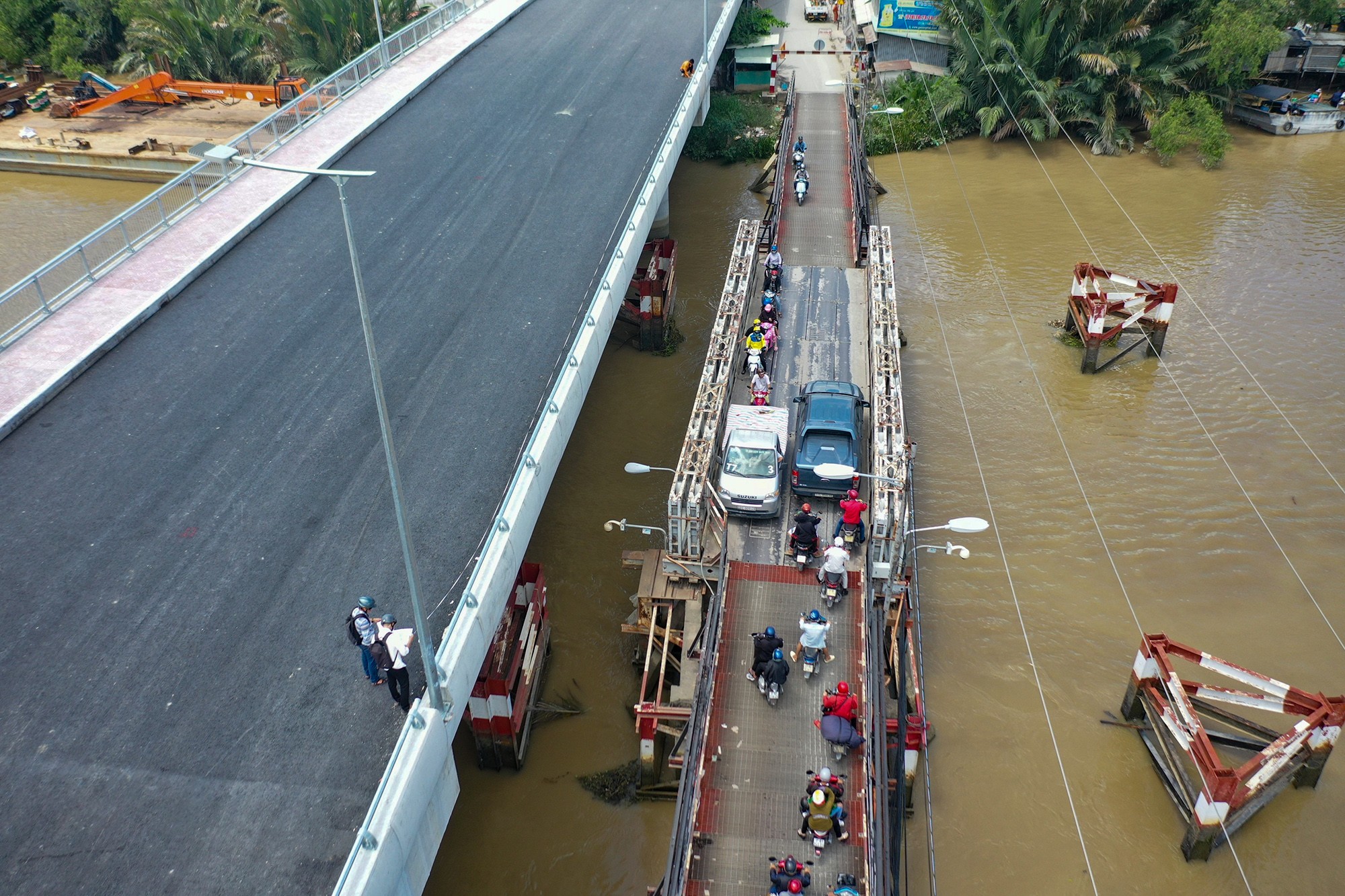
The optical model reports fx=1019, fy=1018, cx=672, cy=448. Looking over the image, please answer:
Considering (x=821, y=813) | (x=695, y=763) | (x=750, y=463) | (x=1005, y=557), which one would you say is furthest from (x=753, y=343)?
(x=821, y=813)

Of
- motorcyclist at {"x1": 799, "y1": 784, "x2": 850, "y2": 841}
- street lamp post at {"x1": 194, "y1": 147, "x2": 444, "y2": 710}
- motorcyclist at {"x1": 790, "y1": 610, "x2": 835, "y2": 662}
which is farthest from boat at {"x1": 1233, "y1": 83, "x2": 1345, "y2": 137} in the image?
street lamp post at {"x1": 194, "y1": 147, "x2": 444, "y2": 710}

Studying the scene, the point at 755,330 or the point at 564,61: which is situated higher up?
the point at 564,61

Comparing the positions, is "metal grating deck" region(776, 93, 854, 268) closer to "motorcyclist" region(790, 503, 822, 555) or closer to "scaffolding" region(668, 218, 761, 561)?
"scaffolding" region(668, 218, 761, 561)

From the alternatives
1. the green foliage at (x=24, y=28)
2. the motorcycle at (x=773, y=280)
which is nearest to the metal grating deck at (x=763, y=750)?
the motorcycle at (x=773, y=280)

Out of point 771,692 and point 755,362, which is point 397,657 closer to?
point 771,692

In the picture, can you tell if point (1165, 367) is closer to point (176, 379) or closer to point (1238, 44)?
point (1238, 44)

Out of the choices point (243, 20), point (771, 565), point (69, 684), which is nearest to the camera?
point (69, 684)

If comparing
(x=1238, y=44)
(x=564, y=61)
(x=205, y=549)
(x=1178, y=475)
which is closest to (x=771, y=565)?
(x=205, y=549)
